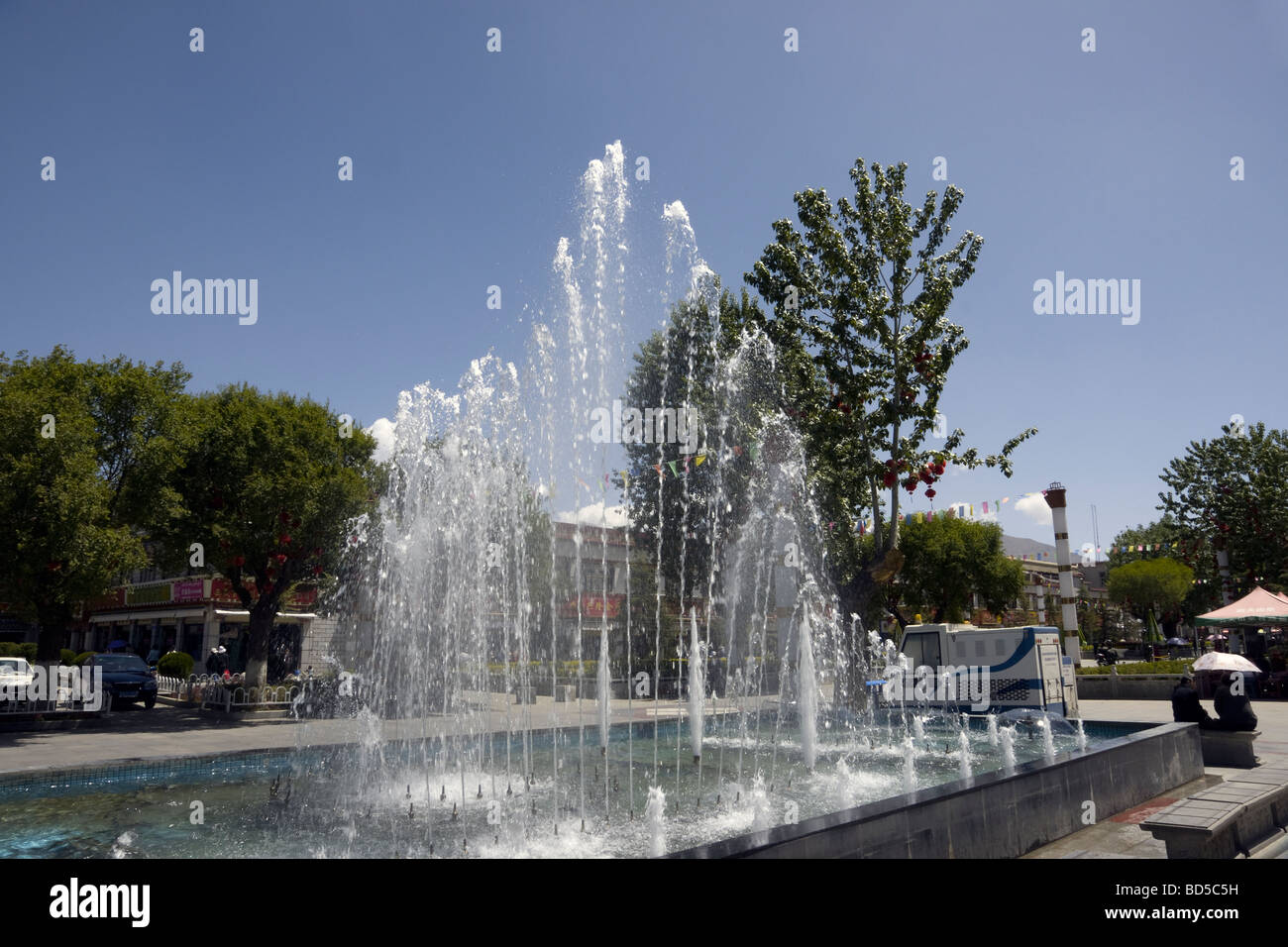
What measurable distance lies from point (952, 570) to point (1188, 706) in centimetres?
3255

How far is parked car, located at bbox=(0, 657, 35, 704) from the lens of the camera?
19.2 meters

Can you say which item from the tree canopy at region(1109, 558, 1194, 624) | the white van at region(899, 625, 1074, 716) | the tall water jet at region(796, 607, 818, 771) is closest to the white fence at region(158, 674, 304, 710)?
the tall water jet at region(796, 607, 818, 771)

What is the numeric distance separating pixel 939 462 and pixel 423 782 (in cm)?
1260

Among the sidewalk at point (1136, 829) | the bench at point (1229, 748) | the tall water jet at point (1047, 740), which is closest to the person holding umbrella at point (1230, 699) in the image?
the bench at point (1229, 748)

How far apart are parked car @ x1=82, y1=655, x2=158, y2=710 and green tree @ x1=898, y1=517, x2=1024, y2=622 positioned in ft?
113

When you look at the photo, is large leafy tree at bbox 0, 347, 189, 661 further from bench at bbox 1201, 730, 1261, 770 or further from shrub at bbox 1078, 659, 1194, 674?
shrub at bbox 1078, 659, 1194, 674

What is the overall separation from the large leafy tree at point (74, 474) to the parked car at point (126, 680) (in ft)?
8.40

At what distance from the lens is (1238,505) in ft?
108

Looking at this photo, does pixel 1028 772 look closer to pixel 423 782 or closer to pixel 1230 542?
pixel 423 782

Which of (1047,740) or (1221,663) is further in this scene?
(1047,740)

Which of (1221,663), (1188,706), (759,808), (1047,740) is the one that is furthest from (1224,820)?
(1221,663)

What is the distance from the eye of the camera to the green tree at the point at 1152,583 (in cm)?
5259

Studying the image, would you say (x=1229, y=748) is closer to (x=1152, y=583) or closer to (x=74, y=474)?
(x=74, y=474)
